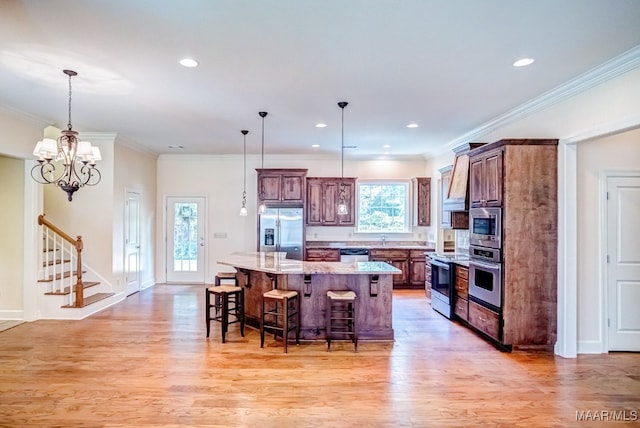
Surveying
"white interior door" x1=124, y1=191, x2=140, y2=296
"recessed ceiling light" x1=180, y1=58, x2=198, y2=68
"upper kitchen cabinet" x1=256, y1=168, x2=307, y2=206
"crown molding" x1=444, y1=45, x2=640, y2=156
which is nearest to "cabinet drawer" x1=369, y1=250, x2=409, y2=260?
"upper kitchen cabinet" x1=256, y1=168, x2=307, y2=206

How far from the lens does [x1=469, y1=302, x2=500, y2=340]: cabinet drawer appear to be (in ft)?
13.9

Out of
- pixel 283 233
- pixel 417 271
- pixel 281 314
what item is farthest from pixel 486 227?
pixel 283 233

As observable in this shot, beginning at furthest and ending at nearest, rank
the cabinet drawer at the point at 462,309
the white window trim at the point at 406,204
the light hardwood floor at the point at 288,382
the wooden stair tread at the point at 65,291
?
1. the white window trim at the point at 406,204
2. the wooden stair tread at the point at 65,291
3. the cabinet drawer at the point at 462,309
4. the light hardwood floor at the point at 288,382

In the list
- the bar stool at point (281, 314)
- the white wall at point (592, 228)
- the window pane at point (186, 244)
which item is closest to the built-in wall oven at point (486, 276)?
the white wall at point (592, 228)

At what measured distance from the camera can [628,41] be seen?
2.86 m

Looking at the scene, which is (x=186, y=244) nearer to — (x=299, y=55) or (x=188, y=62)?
(x=188, y=62)

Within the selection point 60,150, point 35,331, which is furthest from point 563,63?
point 35,331

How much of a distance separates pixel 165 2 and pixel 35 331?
15.4 ft

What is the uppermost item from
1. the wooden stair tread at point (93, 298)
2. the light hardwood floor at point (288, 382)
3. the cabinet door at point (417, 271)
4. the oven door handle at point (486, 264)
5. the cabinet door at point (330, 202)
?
the cabinet door at point (330, 202)

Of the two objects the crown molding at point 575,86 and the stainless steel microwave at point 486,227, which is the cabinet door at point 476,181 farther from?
the crown molding at point 575,86

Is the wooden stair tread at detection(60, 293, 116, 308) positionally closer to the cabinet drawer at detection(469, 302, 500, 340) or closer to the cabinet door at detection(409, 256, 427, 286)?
the cabinet drawer at detection(469, 302, 500, 340)

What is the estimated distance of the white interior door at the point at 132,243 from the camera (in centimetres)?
679

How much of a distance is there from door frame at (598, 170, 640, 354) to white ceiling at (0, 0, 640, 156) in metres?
1.26

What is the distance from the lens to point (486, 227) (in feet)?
14.5
